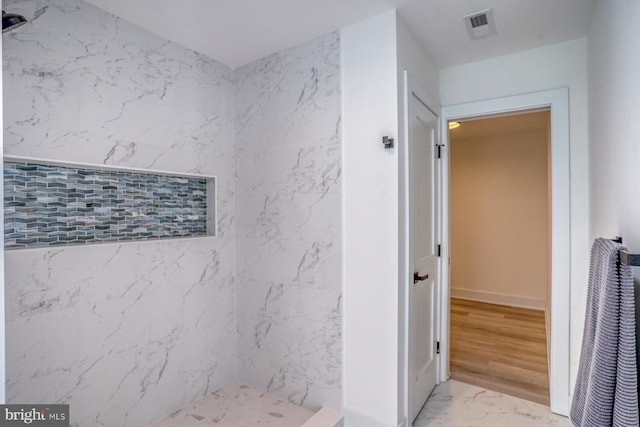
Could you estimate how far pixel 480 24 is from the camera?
2029mm

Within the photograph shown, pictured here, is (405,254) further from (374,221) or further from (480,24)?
(480,24)

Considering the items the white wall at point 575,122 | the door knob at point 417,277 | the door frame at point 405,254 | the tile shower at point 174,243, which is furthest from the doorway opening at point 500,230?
the tile shower at point 174,243

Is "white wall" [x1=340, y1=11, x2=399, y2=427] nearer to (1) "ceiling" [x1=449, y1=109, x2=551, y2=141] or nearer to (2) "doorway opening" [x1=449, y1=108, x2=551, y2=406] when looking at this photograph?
(2) "doorway opening" [x1=449, y1=108, x2=551, y2=406]

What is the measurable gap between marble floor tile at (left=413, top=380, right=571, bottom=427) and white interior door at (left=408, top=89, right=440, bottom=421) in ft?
0.29

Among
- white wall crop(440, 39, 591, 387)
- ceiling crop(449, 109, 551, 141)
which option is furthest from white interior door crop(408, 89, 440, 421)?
ceiling crop(449, 109, 551, 141)

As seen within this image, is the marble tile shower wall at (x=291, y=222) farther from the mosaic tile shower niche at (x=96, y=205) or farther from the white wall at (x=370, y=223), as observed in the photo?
the mosaic tile shower niche at (x=96, y=205)

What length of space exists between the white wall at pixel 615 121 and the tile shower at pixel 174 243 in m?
1.38

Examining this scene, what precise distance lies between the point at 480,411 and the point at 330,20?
2.78 m

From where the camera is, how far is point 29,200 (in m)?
1.72

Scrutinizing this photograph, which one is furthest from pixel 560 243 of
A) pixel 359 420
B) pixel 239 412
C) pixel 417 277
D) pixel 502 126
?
pixel 502 126

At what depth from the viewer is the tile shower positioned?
171 cm

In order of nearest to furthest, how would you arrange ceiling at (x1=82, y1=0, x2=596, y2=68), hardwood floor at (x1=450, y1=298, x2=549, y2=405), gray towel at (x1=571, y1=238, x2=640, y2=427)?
gray towel at (x1=571, y1=238, x2=640, y2=427) → ceiling at (x1=82, y1=0, x2=596, y2=68) → hardwood floor at (x1=450, y1=298, x2=549, y2=405)

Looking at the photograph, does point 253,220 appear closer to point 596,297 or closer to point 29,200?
point 29,200

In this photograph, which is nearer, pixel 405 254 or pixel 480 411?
pixel 405 254
